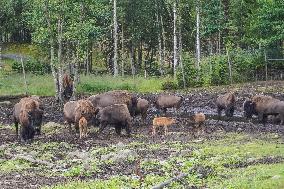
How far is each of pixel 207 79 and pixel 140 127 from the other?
64.4 ft

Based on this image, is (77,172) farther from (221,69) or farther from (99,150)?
(221,69)

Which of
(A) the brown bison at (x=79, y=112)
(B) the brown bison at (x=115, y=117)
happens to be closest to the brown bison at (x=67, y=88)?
(A) the brown bison at (x=79, y=112)

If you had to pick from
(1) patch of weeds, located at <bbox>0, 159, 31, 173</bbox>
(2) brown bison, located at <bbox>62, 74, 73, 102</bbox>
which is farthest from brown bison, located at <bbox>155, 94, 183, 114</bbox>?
(1) patch of weeds, located at <bbox>0, 159, 31, 173</bbox>

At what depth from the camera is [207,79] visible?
48250 mm

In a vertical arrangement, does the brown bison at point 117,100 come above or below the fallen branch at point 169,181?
above

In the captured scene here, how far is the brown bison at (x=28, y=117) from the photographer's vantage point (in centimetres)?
2566

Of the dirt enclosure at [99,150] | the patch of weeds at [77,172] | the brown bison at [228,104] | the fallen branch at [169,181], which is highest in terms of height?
the brown bison at [228,104]

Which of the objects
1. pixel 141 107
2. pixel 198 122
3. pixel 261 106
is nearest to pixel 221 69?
pixel 261 106

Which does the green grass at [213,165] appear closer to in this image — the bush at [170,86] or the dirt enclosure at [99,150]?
the dirt enclosure at [99,150]

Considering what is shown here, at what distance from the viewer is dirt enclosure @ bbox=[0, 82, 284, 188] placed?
57.3 feet

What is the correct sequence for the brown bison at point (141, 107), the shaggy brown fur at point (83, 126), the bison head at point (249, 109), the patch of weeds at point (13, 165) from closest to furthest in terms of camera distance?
the patch of weeds at point (13, 165) → the shaggy brown fur at point (83, 126) → the brown bison at point (141, 107) → the bison head at point (249, 109)

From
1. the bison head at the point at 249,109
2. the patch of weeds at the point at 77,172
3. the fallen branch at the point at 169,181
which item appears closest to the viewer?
the fallen branch at the point at 169,181

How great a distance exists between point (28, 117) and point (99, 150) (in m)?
5.17

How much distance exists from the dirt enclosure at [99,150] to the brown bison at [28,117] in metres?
0.48
